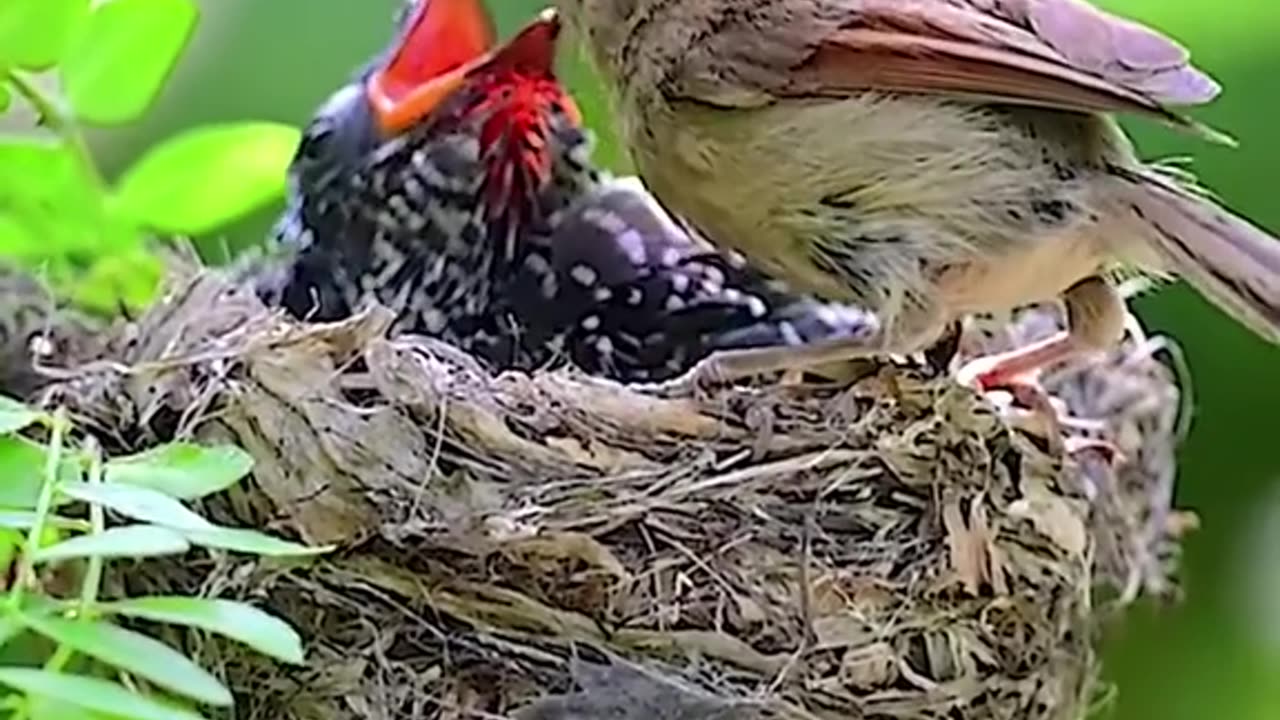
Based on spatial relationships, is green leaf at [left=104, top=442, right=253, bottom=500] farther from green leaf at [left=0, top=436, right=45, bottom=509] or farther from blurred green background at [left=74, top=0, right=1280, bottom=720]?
blurred green background at [left=74, top=0, right=1280, bottom=720]

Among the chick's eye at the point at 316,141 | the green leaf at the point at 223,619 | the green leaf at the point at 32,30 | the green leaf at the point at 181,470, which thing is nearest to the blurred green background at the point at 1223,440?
the chick's eye at the point at 316,141

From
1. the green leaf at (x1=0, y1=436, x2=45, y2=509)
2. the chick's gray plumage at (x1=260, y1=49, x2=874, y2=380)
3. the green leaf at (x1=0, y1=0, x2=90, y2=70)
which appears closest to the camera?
the green leaf at (x1=0, y1=436, x2=45, y2=509)

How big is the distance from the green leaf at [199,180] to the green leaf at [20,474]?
0.37 meters

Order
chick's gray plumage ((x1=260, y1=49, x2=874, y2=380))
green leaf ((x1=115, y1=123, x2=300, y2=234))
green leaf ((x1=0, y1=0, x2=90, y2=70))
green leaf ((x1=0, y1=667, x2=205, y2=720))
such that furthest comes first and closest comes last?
chick's gray plumage ((x1=260, y1=49, x2=874, y2=380))
green leaf ((x1=115, y1=123, x2=300, y2=234))
green leaf ((x1=0, y1=0, x2=90, y2=70))
green leaf ((x1=0, y1=667, x2=205, y2=720))

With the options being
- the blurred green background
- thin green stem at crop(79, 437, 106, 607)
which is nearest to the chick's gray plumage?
the blurred green background

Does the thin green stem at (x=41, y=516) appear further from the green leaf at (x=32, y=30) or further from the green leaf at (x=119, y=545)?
the green leaf at (x=32, y=30)

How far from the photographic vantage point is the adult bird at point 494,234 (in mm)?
1523

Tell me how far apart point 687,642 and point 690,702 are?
0.10 feet

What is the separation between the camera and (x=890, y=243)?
4.00ft

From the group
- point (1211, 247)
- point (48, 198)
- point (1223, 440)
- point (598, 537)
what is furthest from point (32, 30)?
point (1223, 440)

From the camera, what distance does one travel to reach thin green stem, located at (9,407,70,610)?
29.4 inches

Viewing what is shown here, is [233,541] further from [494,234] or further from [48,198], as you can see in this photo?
[494,234]

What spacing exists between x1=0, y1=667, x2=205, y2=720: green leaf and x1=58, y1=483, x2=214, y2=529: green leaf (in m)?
0.09

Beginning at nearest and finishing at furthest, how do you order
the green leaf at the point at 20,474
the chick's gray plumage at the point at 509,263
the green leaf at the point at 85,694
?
1. the green leaf at the point at 85,694
2. the green leaf at the point at 20,474
3. the chick's gray plumage at the point at 509,263
